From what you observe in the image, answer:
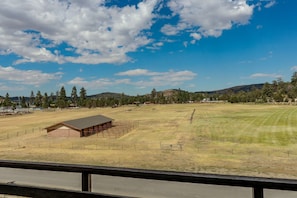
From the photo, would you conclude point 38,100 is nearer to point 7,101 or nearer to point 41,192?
point 7,101

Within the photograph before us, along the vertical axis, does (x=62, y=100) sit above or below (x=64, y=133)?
above

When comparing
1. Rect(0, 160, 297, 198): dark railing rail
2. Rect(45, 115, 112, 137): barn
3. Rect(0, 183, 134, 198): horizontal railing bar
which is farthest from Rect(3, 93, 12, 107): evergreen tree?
Rect(0, 160, 297, 198): dark railing rail

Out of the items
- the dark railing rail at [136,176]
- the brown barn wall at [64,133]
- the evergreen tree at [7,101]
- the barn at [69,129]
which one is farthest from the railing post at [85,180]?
the evergreen tree at [7,101]

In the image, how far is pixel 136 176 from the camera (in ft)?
Result: 8.98

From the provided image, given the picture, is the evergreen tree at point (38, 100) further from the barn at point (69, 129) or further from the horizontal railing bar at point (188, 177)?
the horizontal railing bar at point (188, 177)

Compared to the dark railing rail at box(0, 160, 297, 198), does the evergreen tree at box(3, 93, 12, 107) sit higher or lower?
higher

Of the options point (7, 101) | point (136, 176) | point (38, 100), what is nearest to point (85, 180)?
point (136, 176)

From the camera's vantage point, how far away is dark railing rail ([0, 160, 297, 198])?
2.39 meters

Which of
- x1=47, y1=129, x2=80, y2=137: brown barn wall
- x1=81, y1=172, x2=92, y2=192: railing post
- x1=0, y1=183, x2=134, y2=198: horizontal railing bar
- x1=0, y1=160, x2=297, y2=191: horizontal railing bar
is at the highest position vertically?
x1=0, y1=160, x2=297, y2=191: horizontal railing bar

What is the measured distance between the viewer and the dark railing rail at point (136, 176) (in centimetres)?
239

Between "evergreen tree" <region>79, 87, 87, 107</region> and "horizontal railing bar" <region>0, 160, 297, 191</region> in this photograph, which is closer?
"horizontal railing bar" <region>0, 160, 297, 191</region>

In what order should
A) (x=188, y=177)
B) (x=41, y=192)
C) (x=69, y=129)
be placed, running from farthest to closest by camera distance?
(x=69, y=129) < (x=41, y=192) < (x=188, y=177)

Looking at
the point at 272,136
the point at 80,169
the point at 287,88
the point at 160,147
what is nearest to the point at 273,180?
the point at 80,169

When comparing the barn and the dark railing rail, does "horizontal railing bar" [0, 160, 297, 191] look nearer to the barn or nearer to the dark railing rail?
the dark railing rail
